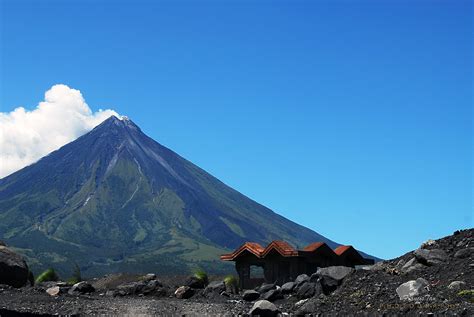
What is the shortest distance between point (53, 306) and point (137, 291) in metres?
12.6

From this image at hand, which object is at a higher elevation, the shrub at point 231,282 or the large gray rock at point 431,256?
the large gray rock at point 431,256

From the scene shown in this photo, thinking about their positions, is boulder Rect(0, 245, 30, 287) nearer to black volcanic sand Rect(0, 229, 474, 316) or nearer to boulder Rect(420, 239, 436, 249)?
black volcanic sand Rect(0, 229, 474, 316)

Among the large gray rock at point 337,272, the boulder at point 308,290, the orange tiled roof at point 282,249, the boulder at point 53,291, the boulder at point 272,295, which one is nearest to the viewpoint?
the large gray rock at point 337,272

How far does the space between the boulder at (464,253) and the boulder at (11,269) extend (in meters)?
26.3

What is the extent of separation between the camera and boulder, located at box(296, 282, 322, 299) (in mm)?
39500

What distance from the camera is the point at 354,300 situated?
1359 inches

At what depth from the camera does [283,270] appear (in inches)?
2112

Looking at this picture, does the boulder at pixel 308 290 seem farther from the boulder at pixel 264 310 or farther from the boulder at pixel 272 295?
the boulder at pixel 264 310

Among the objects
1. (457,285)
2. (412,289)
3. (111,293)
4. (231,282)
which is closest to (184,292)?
(111,293)

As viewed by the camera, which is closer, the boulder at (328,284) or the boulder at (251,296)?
the boulder at (328,284)

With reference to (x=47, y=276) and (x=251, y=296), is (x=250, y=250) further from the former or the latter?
(x=47, y=276)

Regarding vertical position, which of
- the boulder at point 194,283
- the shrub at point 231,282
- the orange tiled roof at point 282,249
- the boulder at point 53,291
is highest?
the orange tiled roof at point 282,249

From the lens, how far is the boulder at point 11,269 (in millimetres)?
43875

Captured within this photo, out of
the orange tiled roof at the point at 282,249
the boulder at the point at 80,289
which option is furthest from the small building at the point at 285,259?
the boulder at the point at 80,289
